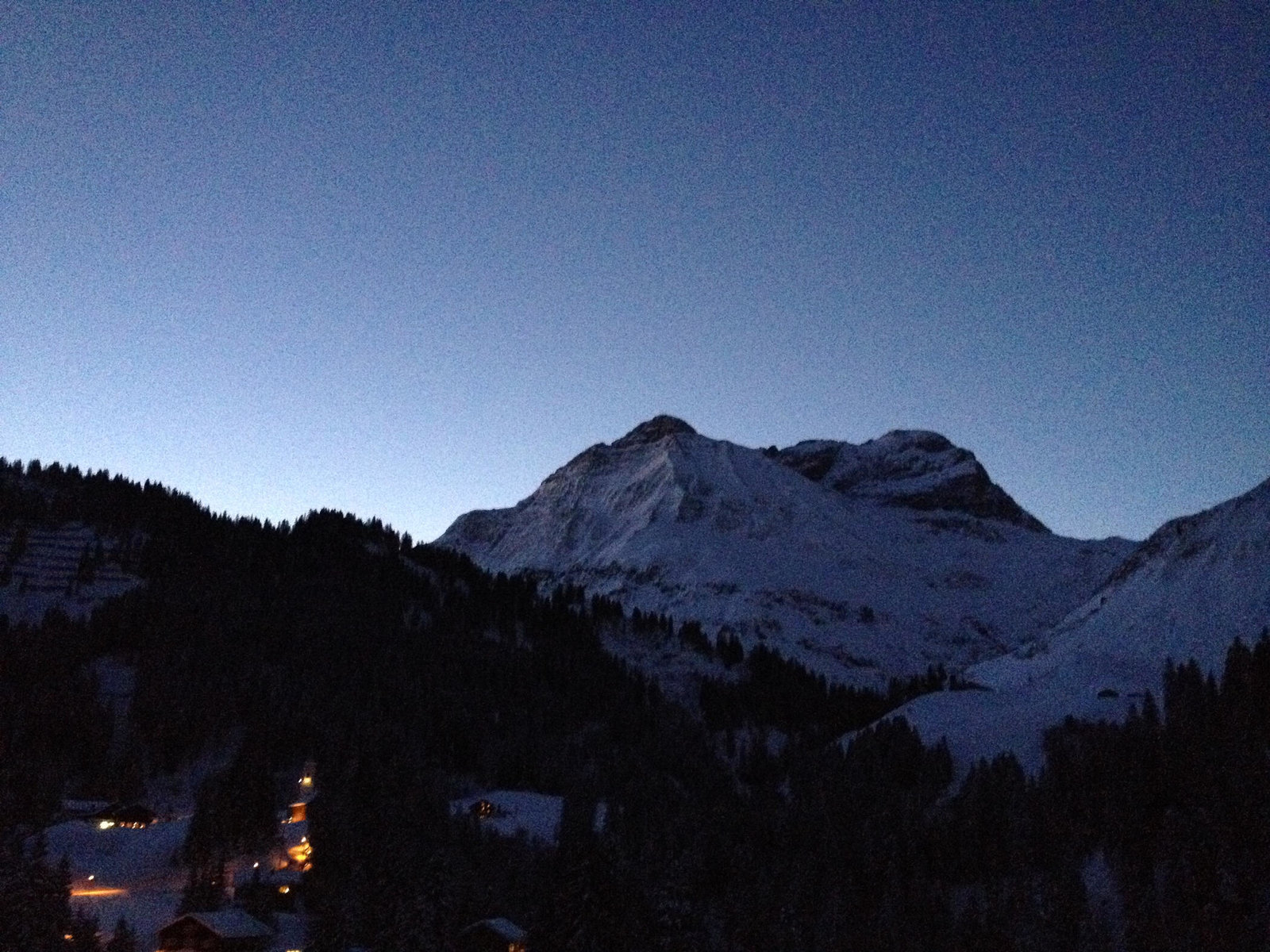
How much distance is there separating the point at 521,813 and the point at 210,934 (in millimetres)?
50400

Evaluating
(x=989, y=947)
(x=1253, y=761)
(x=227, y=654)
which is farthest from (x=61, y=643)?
(x=1253, y=761)

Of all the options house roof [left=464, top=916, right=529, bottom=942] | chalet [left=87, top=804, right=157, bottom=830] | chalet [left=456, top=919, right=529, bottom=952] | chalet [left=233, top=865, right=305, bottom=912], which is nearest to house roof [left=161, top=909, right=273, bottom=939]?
chalet [left=233, top=865, right=305, bottom=912]

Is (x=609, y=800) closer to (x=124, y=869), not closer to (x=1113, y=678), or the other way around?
(x=124, y=869)

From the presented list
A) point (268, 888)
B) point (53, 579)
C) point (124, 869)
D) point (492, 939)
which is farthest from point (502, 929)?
point (53, 579)

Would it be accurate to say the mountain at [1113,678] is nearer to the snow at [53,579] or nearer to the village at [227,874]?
the village at [227,874]

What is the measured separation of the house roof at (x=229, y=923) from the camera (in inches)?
3152

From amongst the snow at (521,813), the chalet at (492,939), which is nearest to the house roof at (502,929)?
the chalet at (492,939)

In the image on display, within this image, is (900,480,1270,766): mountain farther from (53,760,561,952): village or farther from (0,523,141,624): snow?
(0,523,141,624): snow

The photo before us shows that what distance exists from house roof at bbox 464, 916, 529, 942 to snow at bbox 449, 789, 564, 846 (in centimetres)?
2831

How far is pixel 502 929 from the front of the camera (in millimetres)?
83312

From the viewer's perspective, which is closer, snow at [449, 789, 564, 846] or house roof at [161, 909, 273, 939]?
house roof at [161, 909, 273, 939]

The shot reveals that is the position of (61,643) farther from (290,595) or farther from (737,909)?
(737,909)

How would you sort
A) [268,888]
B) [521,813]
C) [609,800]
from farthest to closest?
[609,800] → [521,813] → [268,888]

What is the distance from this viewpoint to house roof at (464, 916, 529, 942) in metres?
82.9
